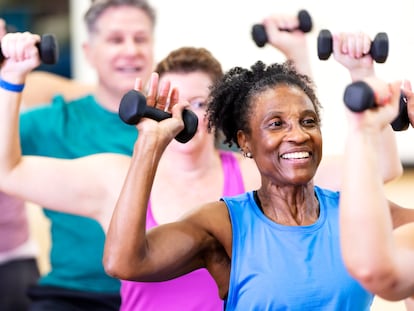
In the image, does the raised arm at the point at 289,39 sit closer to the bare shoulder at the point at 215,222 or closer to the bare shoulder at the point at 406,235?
the bare shoulder at the point at 215,222

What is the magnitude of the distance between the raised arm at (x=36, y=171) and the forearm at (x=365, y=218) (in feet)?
3.22

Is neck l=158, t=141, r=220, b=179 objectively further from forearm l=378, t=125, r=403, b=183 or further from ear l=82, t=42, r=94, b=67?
ear l=82, t=42, r=94, b=67

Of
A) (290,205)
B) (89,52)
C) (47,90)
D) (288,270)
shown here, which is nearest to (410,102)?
(290,205)

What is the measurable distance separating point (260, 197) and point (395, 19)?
3.41 m

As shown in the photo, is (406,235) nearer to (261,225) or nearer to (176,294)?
(261,225)

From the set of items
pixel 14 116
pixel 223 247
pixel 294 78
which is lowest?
pixel 223 247

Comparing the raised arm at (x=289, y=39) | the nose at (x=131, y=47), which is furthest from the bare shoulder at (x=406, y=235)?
the nose at (x=131, y=47)

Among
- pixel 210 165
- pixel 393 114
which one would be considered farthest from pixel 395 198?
pixel 393 114

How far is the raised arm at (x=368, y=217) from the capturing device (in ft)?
5.30

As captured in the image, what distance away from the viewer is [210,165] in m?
2.65

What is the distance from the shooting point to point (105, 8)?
133 inches

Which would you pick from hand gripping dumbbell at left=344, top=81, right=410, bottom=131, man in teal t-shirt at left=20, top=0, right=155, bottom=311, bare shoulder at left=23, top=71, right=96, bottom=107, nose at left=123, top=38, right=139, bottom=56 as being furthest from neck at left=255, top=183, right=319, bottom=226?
bare shoulder at left=23, top=71, right=96, bottom=107

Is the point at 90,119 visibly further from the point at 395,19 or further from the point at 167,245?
the point at 395,19

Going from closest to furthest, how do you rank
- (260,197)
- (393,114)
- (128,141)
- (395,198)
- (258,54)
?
(393,114) → (260,197) → (128,141) → (395,198) → (258,54)
